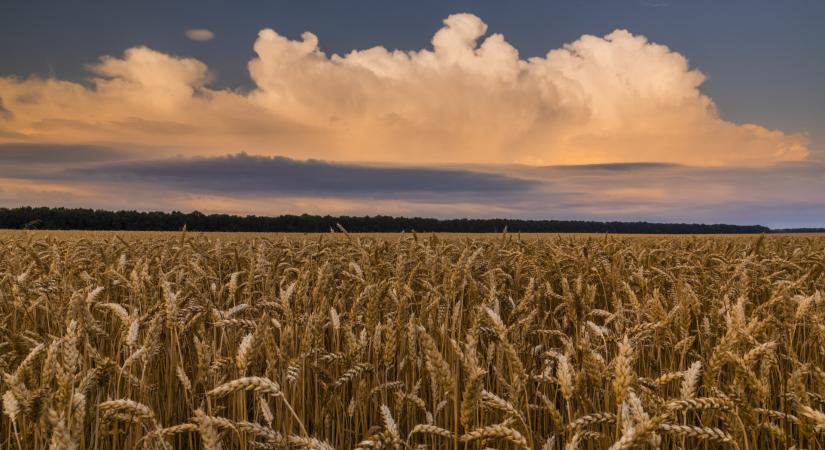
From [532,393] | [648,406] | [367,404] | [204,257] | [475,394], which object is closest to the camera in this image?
[475,394]

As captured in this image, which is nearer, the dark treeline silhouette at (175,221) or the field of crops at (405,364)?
the field of crops at (405,364)

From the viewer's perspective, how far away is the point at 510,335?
15.3ft

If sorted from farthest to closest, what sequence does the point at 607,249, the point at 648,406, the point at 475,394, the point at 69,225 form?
1. the point at 69,225
2. the point at 607,249
3. the point at 648,406
4. the point at 475,394

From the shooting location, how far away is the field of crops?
241 centimetres

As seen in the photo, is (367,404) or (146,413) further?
(367,404)

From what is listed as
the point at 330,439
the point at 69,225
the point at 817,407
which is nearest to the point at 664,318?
the point at 817,407

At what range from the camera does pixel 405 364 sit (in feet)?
15.7

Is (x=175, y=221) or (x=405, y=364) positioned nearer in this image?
(x=405, y=364)

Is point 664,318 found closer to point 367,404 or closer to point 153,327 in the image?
point 367,404

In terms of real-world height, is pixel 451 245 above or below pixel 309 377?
above

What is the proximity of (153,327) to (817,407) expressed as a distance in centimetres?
512

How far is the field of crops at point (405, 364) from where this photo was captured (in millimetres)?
2414

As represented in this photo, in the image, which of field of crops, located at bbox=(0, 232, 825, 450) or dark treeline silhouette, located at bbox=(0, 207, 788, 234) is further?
dark treeline silhouette, located at bbox=(0, 207, 788, 234)

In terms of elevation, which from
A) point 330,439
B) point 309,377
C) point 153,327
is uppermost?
point 153,327
